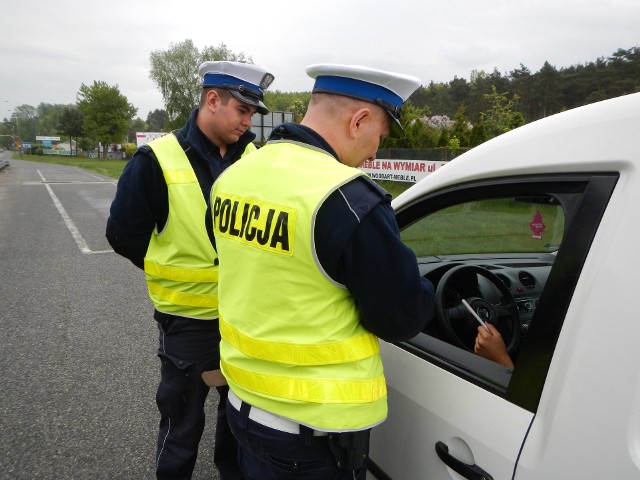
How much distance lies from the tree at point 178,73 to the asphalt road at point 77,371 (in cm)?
5305

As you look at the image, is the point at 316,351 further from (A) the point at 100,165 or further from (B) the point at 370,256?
(A) the point at 100,165

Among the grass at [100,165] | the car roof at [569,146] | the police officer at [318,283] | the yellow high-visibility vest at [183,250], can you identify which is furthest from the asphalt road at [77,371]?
the grass at [100,165]

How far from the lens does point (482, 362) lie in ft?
4.56

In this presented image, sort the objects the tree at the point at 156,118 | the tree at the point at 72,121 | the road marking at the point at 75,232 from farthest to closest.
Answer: the tree at the point at 156,118 → the tree at the point at 72,121 → the road marking at the point at 75,232

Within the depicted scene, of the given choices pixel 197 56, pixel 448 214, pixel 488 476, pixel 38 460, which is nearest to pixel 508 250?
pixel 448 214

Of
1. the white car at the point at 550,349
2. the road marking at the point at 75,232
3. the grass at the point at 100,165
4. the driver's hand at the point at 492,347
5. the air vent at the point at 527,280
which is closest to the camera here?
the white car at the point at 550,349

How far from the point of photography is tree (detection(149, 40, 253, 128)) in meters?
55.3

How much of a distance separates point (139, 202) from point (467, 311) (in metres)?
1.48

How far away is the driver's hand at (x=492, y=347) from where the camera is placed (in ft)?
4.82

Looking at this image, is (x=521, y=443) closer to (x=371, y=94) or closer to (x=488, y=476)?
(x=488, y=476)

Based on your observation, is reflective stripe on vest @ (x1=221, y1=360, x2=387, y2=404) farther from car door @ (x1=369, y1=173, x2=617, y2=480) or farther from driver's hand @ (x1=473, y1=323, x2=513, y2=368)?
driver's hand @ (x1=473, y1=323, x2=513, y2=368)

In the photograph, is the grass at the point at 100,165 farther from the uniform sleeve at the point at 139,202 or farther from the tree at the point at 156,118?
the tree at the point at 156,118

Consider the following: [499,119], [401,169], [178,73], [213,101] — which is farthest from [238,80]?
[178,73]

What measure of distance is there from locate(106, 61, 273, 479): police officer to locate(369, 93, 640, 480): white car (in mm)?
951
